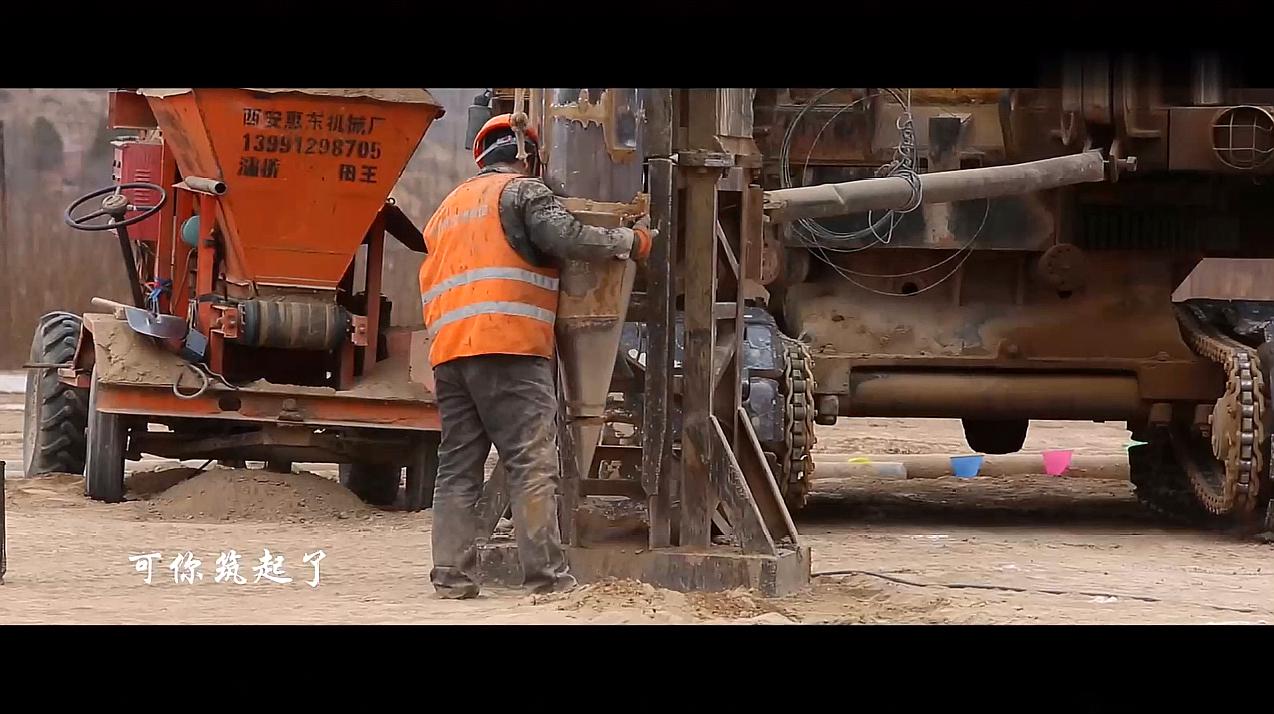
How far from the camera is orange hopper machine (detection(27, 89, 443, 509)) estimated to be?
926 centimetres

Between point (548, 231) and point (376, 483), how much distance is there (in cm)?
425

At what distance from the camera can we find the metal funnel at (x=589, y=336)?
6.59 meters

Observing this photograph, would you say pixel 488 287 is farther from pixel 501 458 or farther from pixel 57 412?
pixel 57 412

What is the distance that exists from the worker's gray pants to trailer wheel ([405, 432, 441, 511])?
2894 millimetres

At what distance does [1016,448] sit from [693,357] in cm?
449

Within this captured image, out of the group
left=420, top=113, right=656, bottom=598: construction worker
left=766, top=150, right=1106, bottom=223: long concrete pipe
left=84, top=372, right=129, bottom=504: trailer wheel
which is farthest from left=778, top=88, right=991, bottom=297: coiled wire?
left=84, top=372, right=129, bottom=504: trailer wheel

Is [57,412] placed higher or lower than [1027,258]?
lower

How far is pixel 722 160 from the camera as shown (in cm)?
677

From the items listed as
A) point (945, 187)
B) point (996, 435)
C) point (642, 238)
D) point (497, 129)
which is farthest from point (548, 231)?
point (996, 435)

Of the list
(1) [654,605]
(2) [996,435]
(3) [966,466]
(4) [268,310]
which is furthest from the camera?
(3) [966,466]

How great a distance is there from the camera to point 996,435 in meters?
10.8

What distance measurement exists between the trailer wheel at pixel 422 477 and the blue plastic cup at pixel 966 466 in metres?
3.62
